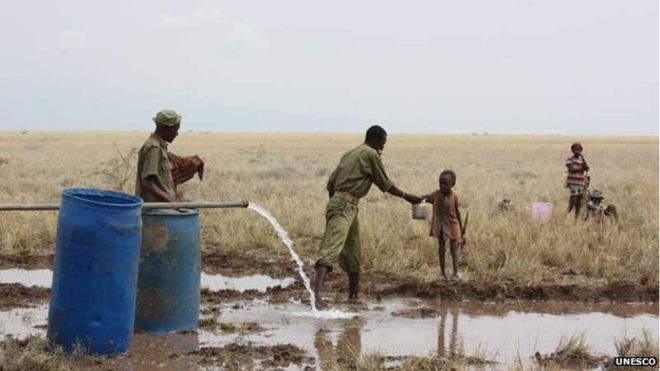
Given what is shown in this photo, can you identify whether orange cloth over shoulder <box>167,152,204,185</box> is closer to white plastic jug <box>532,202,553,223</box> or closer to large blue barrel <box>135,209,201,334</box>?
large blue barrel <box>135,209,201,334</box>

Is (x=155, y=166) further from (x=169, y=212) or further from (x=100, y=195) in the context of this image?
(x=100, y=195)

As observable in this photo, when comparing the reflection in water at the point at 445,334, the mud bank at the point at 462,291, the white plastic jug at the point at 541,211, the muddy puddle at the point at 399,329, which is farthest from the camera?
the white plastic jug at the point at 541,211

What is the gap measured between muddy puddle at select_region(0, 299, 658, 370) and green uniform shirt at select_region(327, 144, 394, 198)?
42.6 inches

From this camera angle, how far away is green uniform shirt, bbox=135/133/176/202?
273 inches

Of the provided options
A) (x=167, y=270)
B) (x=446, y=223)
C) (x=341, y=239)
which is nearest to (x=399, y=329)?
(x=341, y=239)

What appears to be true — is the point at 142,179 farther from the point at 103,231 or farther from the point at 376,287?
the point at 376,287

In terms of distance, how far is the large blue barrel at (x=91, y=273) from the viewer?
5.84 metres

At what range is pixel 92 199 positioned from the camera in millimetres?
6242

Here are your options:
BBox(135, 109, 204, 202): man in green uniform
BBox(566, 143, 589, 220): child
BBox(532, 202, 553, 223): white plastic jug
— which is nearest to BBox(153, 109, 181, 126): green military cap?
BBox(135, 109, 204, 202): man in green uniform

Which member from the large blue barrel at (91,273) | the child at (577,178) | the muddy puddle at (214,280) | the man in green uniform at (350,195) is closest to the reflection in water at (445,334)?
the man in green uniform at (350,195)

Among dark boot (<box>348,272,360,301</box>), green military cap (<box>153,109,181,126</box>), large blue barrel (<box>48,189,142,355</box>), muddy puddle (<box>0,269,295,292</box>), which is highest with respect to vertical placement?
green military cap (<box>153,109,181,126</box>)

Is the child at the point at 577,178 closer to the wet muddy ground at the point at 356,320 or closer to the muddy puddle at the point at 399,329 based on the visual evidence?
the wet muddy ground at the point at 356,320

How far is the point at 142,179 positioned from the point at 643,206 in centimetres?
1019

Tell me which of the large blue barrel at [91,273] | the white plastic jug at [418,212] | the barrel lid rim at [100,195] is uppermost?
the barrel lid rim at [100,195]
